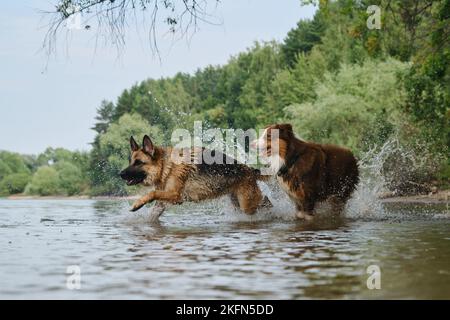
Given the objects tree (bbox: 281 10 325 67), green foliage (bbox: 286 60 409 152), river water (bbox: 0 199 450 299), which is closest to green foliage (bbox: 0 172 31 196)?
tree (bbox: 281 10 325 67)

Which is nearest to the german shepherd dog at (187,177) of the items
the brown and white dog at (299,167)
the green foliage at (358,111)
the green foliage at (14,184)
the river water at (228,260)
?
the brown and white dog at (299,167)

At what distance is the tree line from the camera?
23.8 m

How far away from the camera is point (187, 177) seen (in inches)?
571

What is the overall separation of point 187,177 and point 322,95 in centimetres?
3764

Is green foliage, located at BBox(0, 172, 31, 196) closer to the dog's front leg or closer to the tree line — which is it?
the tree line

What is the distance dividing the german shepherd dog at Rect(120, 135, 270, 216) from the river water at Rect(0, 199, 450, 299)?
81 cm

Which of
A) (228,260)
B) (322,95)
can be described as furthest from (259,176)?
(322,95)

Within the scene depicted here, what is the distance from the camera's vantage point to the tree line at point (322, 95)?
23.8 m

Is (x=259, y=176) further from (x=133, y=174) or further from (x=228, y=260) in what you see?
(x=228, y=260)

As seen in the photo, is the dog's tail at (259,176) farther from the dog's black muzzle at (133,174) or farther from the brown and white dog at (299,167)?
the dog's black muzzle at (133,174)
